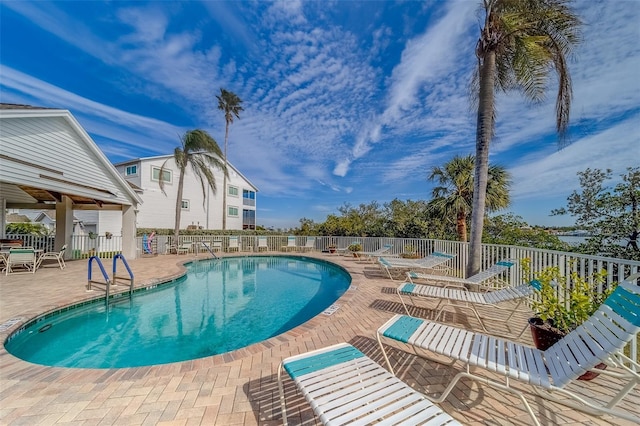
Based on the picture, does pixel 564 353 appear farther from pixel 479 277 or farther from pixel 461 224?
pixel 461 224

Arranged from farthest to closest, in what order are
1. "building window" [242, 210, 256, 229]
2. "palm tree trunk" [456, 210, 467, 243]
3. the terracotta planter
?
"building window" [242, 210, 256, 229]
"palm tree trunk" [456, 210, 467, 243]
the terracotta planter

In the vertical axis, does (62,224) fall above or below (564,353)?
above

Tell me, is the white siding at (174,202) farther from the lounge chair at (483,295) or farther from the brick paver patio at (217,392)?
the lounge chair at (483,295)

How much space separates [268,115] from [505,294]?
15.4 m

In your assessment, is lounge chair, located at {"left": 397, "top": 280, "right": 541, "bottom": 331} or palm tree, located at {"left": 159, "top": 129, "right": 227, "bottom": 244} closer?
lounge chair, located at {"left": 397, "top": 280, "right": 541, "bottom": 331}

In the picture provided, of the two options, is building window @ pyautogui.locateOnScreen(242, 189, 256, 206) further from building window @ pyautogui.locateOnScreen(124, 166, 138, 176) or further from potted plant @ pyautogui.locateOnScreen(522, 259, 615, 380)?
potted plant @ pyautogui.locateOnScreen(522, 259, 615, 380)

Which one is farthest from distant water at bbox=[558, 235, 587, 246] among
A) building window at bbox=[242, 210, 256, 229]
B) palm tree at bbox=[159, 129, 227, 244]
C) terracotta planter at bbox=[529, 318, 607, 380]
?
building window at bbox=[242, 210, 256, 229]

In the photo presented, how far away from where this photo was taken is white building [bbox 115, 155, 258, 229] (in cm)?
1964

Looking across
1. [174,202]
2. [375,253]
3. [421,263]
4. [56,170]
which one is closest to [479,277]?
[421,263]

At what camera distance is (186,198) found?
22922 millimetres

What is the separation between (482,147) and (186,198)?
23397 mm

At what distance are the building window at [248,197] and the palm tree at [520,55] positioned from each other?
26259 millimetres

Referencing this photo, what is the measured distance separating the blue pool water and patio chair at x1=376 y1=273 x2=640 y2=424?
347 centimetres

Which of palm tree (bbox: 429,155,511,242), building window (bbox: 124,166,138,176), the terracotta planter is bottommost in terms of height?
the terracotta planter
